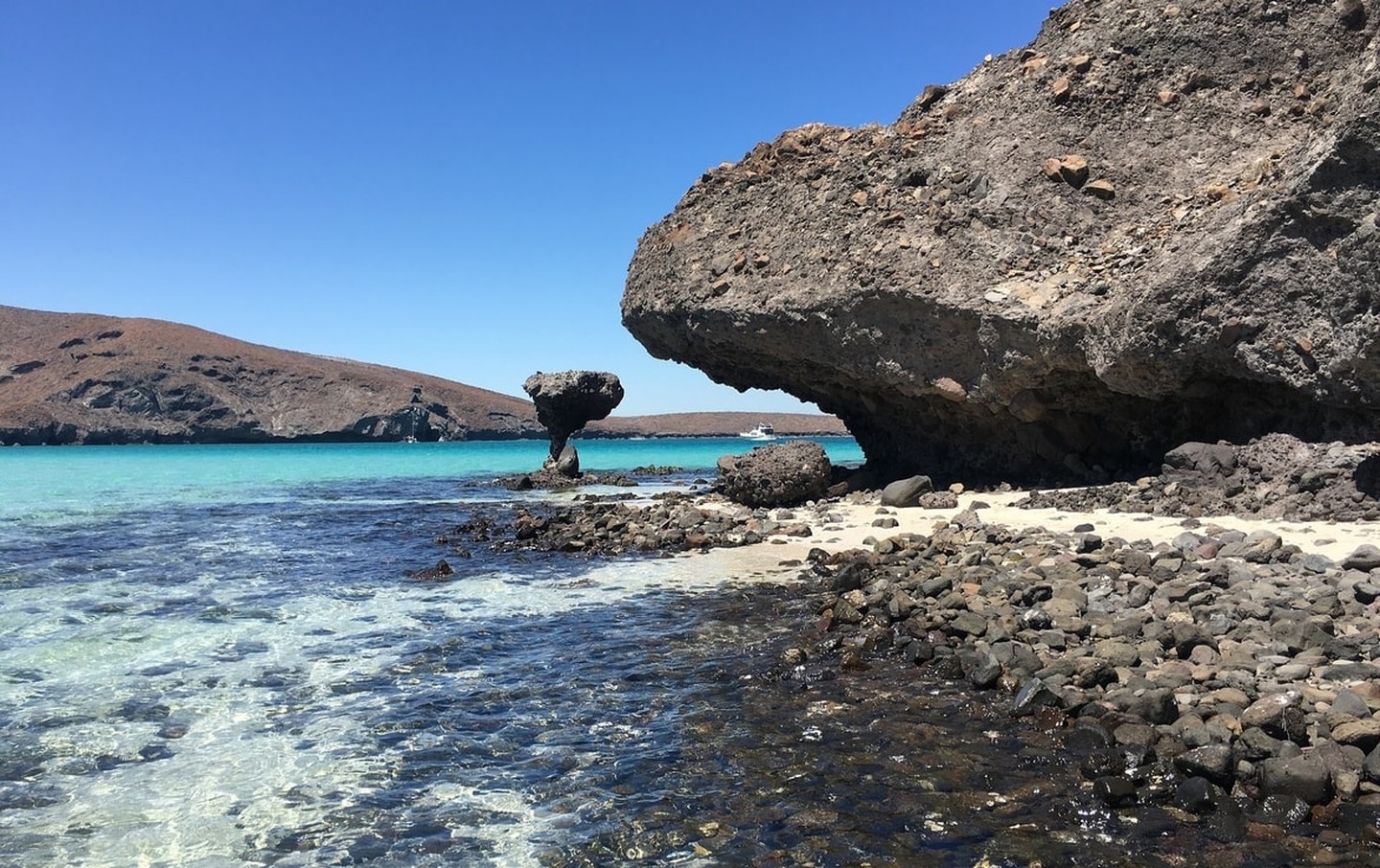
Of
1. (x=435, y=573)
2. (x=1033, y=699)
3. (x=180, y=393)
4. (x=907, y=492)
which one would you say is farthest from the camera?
(x=180, y=393)

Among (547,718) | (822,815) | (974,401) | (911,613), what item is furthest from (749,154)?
(822,815)

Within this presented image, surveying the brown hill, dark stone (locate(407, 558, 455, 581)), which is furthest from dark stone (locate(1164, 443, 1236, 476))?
the brown hill

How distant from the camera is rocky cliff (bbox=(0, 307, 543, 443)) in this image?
4648 inches

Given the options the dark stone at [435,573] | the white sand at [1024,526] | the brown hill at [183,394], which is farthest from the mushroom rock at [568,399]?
the brown hill at [183,394]

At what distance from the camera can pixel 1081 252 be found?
1903 cm

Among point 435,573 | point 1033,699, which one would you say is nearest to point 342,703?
point 1033,699

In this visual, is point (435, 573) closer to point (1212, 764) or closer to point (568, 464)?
point (1212, 764)

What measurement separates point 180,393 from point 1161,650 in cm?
13938

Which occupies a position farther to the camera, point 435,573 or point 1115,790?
point 435,573

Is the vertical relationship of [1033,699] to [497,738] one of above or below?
above

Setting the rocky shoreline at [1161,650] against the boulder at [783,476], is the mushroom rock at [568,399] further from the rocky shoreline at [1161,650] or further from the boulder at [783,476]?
the rocky shoreline at [1161,650]

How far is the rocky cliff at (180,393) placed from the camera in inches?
4648

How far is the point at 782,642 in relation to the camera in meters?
9.70

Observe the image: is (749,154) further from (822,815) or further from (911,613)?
(822,815)
